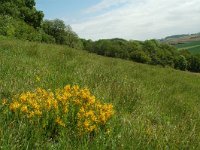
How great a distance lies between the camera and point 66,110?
13.1ft

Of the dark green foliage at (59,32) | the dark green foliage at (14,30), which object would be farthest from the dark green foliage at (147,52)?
the dark green foliage at (14,30)

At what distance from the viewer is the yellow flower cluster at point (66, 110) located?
3.80 metres

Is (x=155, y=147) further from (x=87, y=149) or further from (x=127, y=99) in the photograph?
(x=127, y=99)

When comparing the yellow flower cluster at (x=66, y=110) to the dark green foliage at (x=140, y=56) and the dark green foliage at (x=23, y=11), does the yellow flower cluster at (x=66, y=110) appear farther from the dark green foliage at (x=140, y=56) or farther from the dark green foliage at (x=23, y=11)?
the dark green foliage at (x=140, y=56)

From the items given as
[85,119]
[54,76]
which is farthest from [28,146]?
[54,76]

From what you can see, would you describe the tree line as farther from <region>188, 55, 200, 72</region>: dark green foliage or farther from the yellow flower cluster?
<region>188, 55, 200, 72</region>: dark green foliage

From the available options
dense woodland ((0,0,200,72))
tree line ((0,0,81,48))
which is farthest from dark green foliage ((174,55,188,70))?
tree line ((0,0,81,48))

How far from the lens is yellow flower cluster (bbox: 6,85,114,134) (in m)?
3.80

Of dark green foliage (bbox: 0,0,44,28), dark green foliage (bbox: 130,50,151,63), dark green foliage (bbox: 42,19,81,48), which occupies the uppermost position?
dark green foliage (bbox: 0,0,44,28)

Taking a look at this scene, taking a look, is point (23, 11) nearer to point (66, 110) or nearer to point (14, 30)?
point (14, 30)

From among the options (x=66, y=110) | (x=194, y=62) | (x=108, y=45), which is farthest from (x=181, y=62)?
(x=66, y=110)

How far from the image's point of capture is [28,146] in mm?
3408

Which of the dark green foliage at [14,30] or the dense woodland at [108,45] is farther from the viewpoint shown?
the dense woodland at [108,45]

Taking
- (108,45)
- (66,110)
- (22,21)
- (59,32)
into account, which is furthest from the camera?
(108,45)
